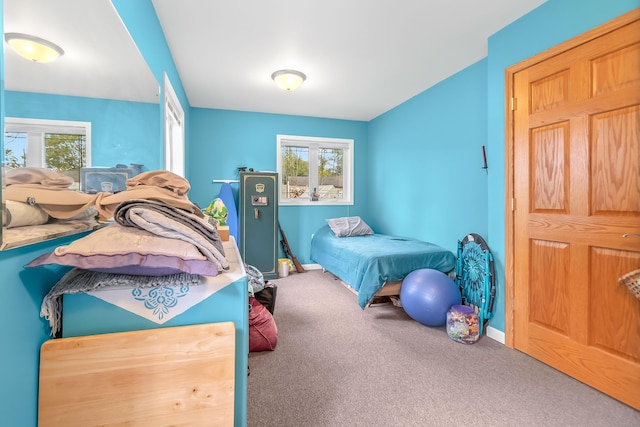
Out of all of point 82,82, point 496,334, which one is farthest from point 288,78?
point 496,334

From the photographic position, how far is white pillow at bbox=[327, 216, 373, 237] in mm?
4250

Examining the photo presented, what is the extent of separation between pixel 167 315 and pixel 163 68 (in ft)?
7.16

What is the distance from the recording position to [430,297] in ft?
8.13

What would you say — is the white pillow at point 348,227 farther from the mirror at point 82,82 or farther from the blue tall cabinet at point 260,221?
the mirror at point 82,82

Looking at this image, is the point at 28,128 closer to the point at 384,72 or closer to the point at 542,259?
the point at 542,259

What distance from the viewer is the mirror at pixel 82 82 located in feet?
2.35

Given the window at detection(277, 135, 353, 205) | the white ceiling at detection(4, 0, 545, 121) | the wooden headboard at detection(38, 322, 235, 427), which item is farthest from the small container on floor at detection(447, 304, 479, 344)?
the window at detection(277, 135, 353, 205)

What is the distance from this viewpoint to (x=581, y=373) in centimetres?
180

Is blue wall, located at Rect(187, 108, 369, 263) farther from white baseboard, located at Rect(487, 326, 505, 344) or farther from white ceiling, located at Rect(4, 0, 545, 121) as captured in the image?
white baseboard, located at Rect(487, 326, 505, 344)

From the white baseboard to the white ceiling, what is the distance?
242cm

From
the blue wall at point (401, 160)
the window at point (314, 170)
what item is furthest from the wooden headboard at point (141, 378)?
the window at point (314, 170)

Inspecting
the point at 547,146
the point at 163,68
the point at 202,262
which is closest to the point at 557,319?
the point at 547,146

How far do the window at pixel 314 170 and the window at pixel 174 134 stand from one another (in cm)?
160

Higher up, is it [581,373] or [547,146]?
[547,146]
